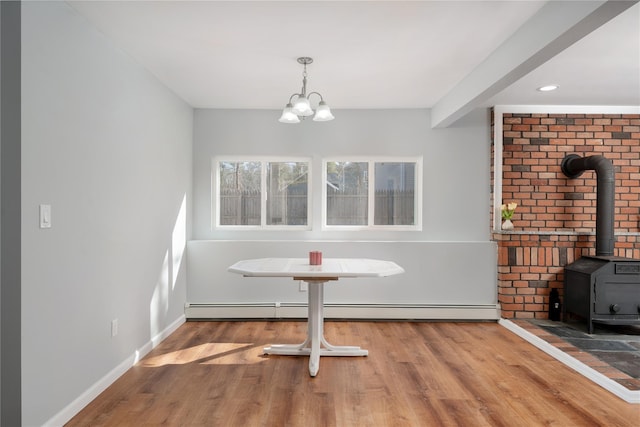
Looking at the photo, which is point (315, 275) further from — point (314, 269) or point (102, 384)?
point (102, 384)

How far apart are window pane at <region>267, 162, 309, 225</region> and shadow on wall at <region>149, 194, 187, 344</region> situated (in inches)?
37.5

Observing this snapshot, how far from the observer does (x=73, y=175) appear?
242cm

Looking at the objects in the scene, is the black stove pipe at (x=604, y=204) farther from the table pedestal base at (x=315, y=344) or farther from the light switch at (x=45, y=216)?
the light switch at (x=45, y=216)

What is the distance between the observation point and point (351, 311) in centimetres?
456

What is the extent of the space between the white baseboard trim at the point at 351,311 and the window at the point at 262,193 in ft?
3.00

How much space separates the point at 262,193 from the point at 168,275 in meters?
1.38

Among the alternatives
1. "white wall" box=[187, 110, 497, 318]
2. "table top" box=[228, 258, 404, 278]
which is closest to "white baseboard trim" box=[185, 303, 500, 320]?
"white wall" box=[187, 110, 497, 318]

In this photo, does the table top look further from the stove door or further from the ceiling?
the stove door

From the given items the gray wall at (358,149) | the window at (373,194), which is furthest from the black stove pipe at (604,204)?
the window at (373,194)

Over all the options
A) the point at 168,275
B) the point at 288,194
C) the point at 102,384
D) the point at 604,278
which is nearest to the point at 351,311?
the point at 288,194

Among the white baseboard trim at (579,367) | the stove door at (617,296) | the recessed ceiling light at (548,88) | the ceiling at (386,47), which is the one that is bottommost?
the white baseboard trim at (579,367)

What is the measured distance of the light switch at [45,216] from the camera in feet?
7.01

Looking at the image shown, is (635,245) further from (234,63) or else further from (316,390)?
(234,63)

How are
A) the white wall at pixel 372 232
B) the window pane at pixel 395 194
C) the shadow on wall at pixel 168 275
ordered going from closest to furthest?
1. the shadow on wall at pixel 168 275
2. the white wall at pixel 372 232
3. the window pane at pixel 395 194
